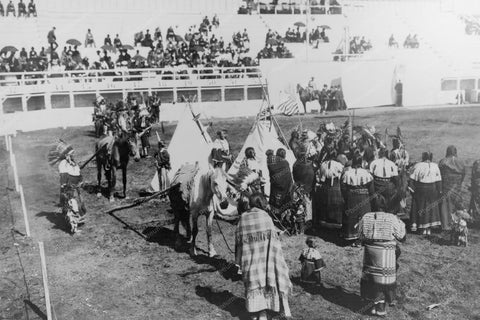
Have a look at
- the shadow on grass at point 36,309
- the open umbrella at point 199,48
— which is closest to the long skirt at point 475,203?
the shadow on grass at point 36,309

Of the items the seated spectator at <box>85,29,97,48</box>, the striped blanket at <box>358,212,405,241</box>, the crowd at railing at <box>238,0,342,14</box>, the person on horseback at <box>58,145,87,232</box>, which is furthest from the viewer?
the crowd at railing at <box>238,0,342,14</box>

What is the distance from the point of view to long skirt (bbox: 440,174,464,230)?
1169 centimetres

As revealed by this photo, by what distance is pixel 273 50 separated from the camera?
37.2m

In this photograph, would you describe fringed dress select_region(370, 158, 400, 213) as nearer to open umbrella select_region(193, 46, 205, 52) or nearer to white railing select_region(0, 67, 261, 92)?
white railing select_region(0, 67, 261, 92)

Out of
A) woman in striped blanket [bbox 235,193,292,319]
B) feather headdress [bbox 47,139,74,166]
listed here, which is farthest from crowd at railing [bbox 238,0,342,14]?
woman in striped blanket [bbox 235,193,292,319]

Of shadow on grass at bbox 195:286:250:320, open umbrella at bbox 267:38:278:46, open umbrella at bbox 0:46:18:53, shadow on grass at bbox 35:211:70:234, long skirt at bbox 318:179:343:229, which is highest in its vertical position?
open umbrella at bbox 267:38:278:46

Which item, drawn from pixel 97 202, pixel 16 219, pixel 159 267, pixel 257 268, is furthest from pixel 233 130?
pixel 257 268

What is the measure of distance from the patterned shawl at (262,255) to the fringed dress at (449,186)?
5.12 m

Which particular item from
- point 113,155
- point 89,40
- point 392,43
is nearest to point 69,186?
point 113,155

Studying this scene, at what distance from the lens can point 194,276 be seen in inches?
395

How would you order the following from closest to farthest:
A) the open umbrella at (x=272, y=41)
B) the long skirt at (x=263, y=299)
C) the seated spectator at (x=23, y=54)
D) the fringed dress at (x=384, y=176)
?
the long skirt at (x=263, y=299) < the fringed dress at (x=384, y=176) < the seated spectator at (x=23, y=54) < the open umbrella at (x=272, y=41)

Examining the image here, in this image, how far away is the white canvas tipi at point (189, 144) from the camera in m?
14.6

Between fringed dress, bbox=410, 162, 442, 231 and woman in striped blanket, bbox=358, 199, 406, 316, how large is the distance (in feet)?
10.7

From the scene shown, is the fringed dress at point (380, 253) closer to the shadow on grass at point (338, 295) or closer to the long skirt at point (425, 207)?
the shadow on grass at point (338, 295)
